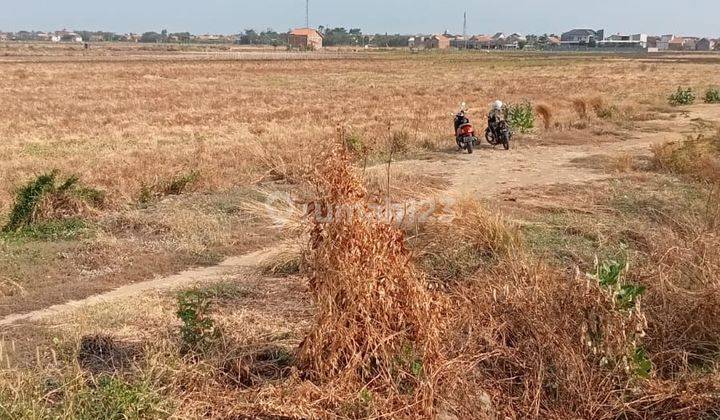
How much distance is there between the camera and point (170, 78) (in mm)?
41406

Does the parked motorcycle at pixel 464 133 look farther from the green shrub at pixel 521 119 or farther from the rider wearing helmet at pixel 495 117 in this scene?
the green shrub at pixel 521 119

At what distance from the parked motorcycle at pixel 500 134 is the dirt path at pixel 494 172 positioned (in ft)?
0.71

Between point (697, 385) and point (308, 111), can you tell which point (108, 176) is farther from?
point (308, 111)

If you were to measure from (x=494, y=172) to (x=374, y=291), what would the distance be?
26.7ft

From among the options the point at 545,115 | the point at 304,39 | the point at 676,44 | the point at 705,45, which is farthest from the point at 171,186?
the point at 676,44

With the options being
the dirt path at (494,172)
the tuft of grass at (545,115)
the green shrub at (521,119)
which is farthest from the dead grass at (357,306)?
the tuft of grass at (545,115)

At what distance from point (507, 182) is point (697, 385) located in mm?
7092

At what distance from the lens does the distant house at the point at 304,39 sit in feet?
434

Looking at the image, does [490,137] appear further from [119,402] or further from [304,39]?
[304,39]

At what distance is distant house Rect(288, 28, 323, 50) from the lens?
434 feet

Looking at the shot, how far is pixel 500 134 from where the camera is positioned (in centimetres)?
1370

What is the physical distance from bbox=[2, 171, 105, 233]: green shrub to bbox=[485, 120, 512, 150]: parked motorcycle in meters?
8.05

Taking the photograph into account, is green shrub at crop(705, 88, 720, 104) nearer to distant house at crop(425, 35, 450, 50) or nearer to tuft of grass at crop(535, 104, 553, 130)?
tuft of grass at crop(535, 104, 553, 130)

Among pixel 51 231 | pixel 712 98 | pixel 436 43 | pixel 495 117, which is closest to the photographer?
pixel 51 231
